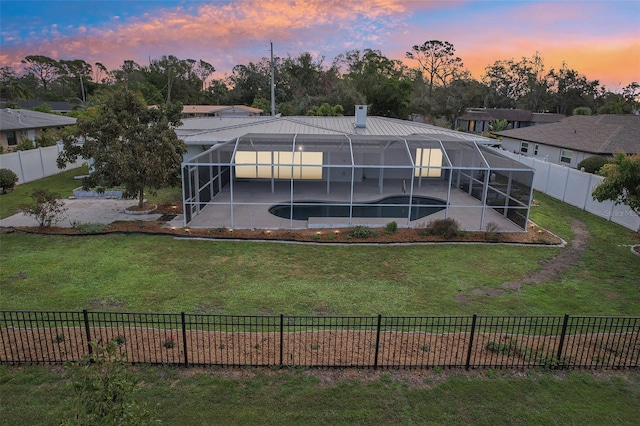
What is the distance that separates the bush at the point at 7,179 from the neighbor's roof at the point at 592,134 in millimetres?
30814

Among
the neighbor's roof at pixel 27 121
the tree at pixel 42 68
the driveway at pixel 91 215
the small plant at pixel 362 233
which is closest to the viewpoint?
the small plant at pixel 362 233

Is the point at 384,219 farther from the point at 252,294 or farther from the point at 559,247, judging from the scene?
the point at 252,294

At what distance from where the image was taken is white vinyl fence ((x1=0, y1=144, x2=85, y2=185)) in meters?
21.0

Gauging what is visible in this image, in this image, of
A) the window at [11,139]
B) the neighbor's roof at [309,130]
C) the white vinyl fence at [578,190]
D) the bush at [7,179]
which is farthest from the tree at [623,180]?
the window at [11,139]

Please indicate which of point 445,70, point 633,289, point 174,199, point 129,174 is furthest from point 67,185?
point 445,70

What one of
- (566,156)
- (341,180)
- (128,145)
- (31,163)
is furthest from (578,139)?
(31,163)

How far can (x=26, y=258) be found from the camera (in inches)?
462

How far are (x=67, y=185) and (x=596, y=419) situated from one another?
24540 mm

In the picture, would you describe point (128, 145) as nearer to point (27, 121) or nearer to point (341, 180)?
point (341, 180)

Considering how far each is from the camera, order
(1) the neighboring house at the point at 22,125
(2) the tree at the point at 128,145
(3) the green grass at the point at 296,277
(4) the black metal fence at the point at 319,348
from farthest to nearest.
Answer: (1) the neighboring house at the point at 22,125, (2) the tree at the point at 128,145, (3) the green grass at the point at 296,277, (4) the black metal fence at the point at 319,348

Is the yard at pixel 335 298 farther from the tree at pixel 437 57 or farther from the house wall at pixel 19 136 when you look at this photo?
the tree at pixel 437 57

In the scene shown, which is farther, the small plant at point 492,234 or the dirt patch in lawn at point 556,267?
the small plant at point 492,234

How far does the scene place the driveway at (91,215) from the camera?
49.7 ft

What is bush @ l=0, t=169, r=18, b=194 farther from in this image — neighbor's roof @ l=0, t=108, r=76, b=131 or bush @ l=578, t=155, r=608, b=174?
bush @ l=578, t=155, r=608, b=174
